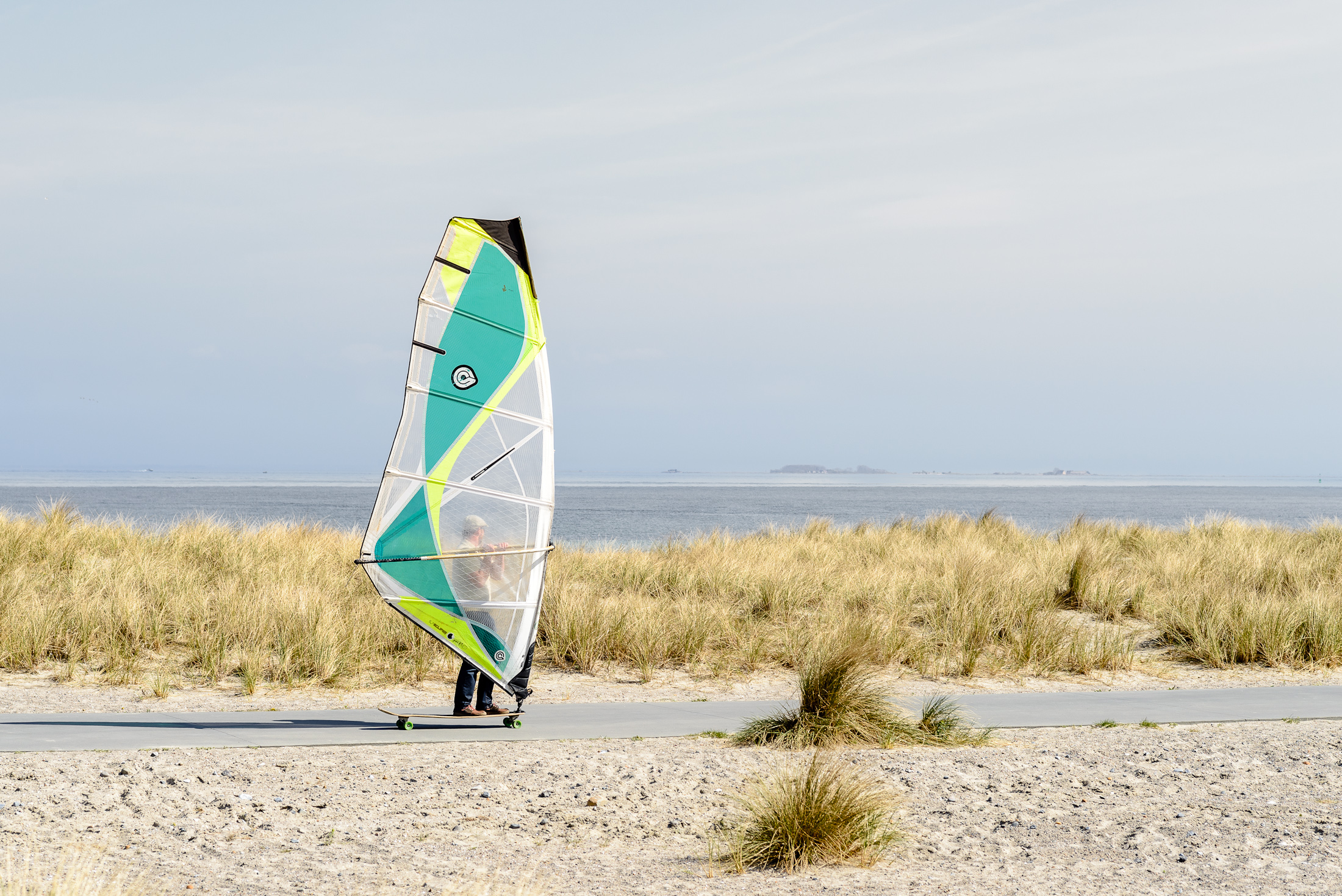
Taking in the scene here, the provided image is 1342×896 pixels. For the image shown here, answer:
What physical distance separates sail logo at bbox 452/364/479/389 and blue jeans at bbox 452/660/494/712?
6.99 ft

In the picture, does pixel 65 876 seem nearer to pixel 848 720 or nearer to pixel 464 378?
pixel 464 378

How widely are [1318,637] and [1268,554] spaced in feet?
27.4

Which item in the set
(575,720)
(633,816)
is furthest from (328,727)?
(633,816)

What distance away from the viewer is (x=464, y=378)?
8641 mm

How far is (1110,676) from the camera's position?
12867mm

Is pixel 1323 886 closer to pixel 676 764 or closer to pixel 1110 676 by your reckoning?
pixel 676 764

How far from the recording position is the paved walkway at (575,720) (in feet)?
26.8

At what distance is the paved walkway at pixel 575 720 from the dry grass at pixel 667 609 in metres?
1.44

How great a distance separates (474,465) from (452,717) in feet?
6.35

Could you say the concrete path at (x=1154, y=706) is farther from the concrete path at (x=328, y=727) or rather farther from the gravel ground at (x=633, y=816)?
the concrete path at (x=328, y=727)

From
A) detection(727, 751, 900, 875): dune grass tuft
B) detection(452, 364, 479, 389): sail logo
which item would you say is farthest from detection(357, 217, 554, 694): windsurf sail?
detection(727, 751, 900, 875): dune grass tuft

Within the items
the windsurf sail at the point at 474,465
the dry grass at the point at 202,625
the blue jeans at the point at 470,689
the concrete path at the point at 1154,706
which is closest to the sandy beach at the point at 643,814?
the concrete path at the point at 1154,706

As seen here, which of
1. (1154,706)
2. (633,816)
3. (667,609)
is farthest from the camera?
(667,609)

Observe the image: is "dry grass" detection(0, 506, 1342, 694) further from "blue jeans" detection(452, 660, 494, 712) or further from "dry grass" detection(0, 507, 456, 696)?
"blue jeans" detection(452, 660, 494, 712)
